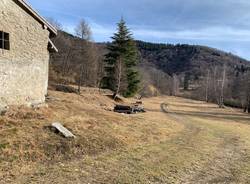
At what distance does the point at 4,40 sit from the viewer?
16.8 metres

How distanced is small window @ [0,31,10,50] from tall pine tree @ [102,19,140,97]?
30.4 meters

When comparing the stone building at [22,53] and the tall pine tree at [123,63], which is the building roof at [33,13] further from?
the tall pine tree at [123,63]

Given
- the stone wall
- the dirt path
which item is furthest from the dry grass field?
the stone wall

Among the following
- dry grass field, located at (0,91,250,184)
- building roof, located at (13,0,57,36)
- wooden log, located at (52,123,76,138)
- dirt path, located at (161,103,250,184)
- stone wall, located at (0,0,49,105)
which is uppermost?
building roof, located at (13,0,57,36)

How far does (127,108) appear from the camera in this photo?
103ft

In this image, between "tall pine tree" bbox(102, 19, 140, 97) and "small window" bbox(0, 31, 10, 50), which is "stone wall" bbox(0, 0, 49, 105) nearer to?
"small window" bbox(0, 31, 10, 50)

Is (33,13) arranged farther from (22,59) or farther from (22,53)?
(22,59)

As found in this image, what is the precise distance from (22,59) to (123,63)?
3021 cm

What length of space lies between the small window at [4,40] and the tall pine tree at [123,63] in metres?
30.4

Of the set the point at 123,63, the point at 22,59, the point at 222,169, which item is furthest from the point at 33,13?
the point at 123,63

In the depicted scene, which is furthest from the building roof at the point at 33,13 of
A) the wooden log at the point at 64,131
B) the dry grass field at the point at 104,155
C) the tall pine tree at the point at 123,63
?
the tall pine tree at the point at 123,63

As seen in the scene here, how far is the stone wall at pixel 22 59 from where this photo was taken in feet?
54.5

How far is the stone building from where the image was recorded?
16.6m

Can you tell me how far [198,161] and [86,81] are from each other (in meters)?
49.0
